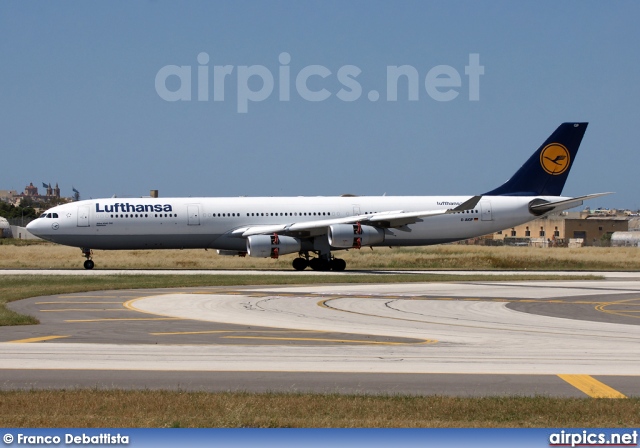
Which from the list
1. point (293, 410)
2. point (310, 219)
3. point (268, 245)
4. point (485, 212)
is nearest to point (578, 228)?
point (485, 212)

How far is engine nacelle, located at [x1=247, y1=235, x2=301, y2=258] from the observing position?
42938mm

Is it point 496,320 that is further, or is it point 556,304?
point 556,304

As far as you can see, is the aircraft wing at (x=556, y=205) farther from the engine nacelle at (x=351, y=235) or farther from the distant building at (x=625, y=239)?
the distant building at (x=625, y=239)

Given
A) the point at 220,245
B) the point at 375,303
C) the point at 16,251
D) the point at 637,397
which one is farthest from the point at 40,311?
the point at 16,251

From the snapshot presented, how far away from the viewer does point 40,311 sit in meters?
23.2

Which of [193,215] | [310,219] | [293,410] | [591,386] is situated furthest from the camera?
[310,219]

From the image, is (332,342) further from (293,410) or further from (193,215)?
(193,215)

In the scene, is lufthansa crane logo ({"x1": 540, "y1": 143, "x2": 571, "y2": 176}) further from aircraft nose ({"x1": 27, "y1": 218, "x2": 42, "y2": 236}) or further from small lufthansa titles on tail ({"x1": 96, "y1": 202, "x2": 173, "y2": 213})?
aircraft nose ({"x1": 27, "y1": 218, "x2": 42, "y2": 236})

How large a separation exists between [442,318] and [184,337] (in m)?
7.13

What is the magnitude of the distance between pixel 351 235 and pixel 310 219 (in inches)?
142

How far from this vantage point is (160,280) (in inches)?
1357

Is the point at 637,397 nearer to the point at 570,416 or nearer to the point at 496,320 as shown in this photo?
the point at 570,416

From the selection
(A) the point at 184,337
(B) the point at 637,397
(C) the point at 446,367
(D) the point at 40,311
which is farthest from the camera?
(D) the point at 40,311

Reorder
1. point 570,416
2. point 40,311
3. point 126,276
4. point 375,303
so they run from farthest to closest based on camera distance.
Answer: point 126,276 < point 375,303 < point 40,311 < point 570,416
